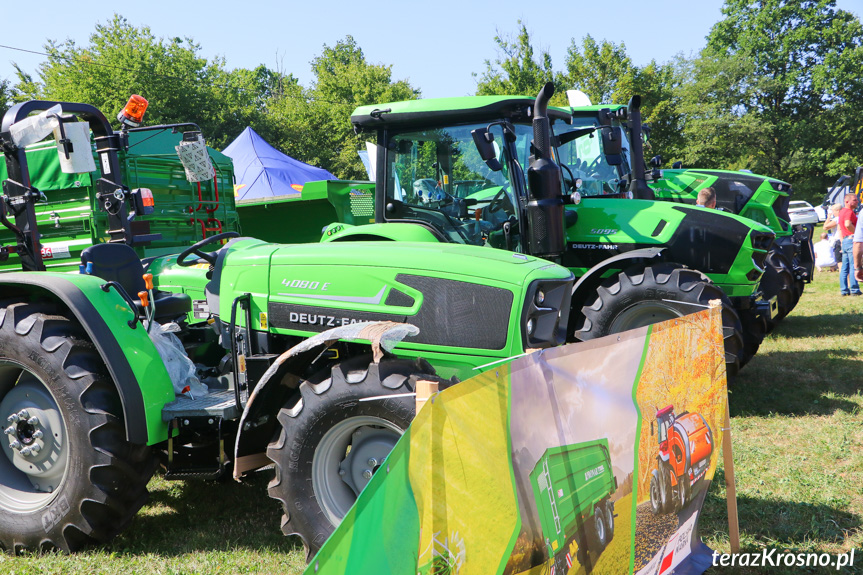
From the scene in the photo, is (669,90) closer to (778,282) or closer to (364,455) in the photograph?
(778,282)

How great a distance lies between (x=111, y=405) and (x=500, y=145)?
3.16 meters

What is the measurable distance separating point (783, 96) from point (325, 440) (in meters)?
40.0

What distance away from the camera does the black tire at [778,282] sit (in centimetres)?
694

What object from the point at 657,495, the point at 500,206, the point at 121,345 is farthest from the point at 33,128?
the point at 657,495

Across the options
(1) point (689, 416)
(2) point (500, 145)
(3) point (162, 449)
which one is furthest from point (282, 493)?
(2) point (500, 145)

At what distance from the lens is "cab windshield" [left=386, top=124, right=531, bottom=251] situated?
5074 mm

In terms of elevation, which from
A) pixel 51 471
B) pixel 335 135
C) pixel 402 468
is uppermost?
pixel 335 135

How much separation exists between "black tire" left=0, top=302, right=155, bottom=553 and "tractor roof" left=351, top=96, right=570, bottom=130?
2.65 meters

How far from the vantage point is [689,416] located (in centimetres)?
279

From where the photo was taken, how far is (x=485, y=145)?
4715 millimetres

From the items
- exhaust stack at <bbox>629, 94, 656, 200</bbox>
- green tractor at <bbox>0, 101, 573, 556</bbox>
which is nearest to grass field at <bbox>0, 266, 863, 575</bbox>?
green tractor at <bbox>0, 101, 573, 556</bbox>

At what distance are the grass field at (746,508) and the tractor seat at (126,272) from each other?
1.12 m

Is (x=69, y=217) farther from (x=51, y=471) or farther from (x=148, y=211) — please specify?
(x=51, y=471)

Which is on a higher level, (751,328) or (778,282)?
(778,282)
